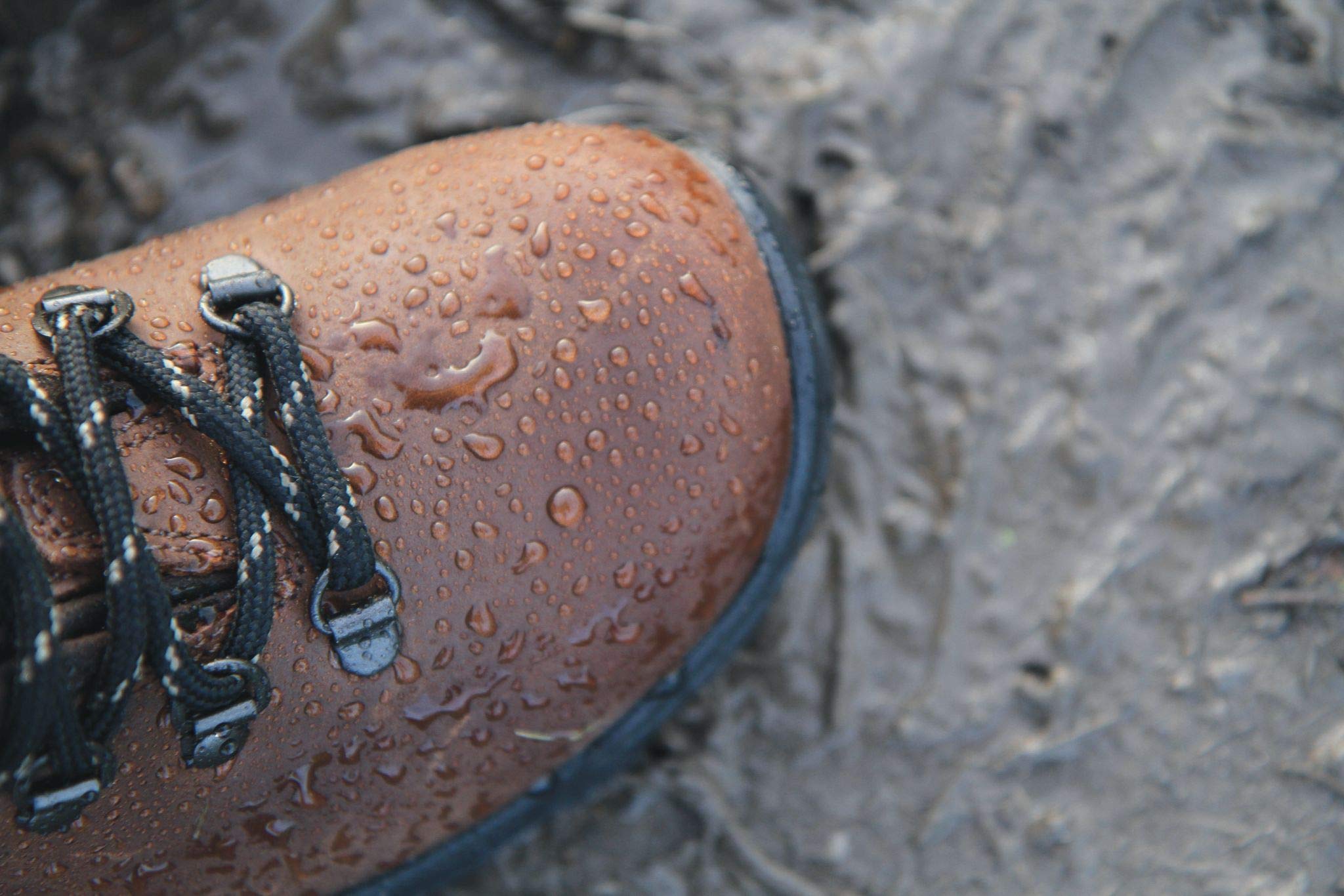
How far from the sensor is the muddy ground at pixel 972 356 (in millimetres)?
1220

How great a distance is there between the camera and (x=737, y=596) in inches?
42.4

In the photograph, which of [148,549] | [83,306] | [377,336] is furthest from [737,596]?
[83,306]

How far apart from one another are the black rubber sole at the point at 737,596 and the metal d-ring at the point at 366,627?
0.31 m

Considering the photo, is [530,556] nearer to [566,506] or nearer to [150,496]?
[566,506]

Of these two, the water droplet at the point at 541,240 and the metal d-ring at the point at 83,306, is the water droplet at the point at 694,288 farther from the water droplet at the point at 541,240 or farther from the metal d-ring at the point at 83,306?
the metal d-ring at the point at 83,306

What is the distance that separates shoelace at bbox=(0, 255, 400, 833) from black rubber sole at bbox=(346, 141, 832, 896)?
32 centimetres

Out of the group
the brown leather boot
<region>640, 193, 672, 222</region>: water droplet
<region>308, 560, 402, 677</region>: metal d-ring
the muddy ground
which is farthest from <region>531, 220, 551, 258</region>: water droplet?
the muddy ground

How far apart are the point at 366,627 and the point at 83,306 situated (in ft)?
1.27

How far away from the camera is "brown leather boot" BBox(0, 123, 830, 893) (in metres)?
0.75

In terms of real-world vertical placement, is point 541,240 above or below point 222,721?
above

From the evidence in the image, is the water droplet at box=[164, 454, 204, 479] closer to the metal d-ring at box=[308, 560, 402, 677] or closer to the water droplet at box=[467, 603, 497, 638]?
the metal d-ring at box=[308, 560, 402, 677]

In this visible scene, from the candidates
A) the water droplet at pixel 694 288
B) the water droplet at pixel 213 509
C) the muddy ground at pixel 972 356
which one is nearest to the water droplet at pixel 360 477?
the water droplet at pixel 213 509

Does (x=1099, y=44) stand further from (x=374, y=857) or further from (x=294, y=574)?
(x=374, y=857)

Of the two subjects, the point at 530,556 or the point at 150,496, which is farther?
the point at 530,556
